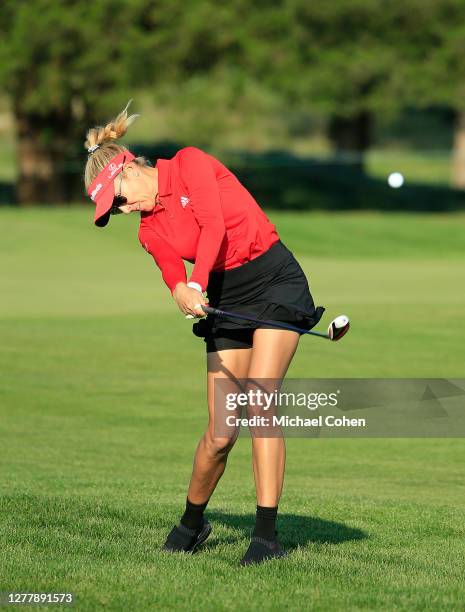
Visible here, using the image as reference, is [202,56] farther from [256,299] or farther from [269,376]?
[269,376]

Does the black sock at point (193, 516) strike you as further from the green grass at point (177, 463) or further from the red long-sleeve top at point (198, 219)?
the red long-sleeve top at point (198, 219)

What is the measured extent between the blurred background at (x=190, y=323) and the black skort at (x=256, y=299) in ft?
3.28

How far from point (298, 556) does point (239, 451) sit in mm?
4783

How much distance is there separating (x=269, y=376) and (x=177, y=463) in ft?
13.6

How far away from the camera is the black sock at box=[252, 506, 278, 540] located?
5824 mm

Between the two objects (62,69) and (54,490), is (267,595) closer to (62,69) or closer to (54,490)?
(54,490)

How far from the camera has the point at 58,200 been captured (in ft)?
128

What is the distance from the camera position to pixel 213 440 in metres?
6.00

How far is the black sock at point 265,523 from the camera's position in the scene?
582 centimetres

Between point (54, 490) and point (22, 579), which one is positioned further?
point (54, 490)

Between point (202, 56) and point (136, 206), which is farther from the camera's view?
point (202, 56)

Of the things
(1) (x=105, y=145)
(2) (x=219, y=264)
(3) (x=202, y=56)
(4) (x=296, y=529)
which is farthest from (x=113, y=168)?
(3) (x=202, y=56)

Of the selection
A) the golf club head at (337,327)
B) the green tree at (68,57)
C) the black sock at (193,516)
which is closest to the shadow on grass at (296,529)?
the black sock at (193,516)

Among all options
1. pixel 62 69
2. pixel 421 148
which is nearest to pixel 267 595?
pixel 62 69
